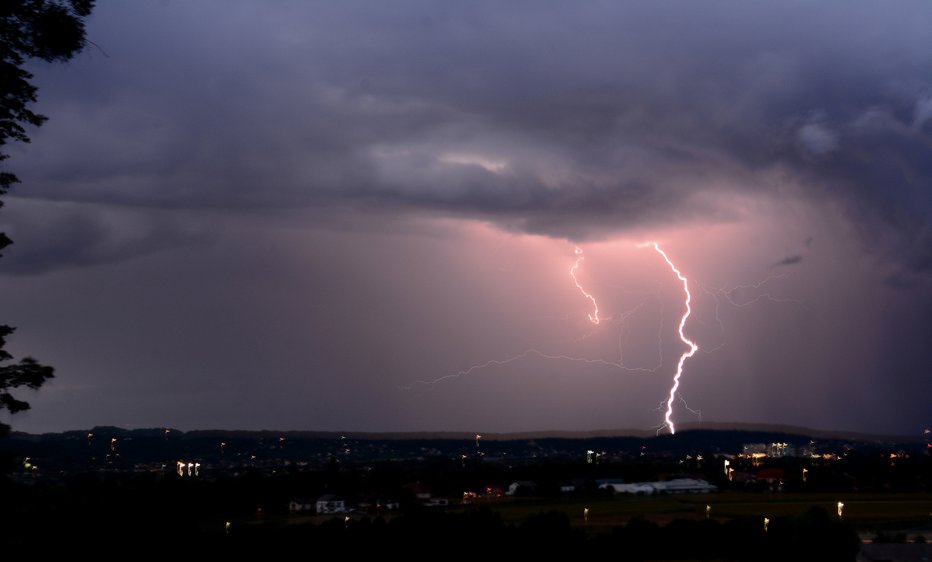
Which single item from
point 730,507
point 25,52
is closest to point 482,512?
point 730,507

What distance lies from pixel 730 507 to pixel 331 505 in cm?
2195

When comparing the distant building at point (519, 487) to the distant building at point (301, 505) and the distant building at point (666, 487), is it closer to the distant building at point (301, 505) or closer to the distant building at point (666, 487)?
the distant building at point (666, 487)

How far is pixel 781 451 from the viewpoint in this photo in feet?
497

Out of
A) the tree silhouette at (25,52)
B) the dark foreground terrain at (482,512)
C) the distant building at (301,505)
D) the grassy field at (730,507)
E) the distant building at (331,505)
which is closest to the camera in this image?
the tree silhouette at (25,52)

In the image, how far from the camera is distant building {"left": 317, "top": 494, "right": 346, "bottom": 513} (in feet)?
173

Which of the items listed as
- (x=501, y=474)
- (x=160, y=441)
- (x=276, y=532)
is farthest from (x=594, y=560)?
(x=160, y=441)

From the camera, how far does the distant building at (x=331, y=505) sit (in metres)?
52.6

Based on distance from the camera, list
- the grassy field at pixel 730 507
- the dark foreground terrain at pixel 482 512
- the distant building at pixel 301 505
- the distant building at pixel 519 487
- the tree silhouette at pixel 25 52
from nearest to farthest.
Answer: the tree silhouette at pixel 25 52
the dark foreground terrain at pixel 482 512
the grassy field at pixel 730 507
the distant building at pixel 301 505
the distant building at pixel 519 487

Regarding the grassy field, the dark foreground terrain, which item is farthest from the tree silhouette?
the grassy field

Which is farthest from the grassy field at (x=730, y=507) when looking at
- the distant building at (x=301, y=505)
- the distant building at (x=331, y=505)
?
the distant building at (x=301, y=505)

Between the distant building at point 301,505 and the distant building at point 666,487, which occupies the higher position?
the distant building at point 666,487

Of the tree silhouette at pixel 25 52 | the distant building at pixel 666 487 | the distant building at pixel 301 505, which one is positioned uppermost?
the tree silhouette at pixel 25 52

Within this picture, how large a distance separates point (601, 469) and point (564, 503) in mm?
28491

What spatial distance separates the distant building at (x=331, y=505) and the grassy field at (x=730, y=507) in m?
8.65
